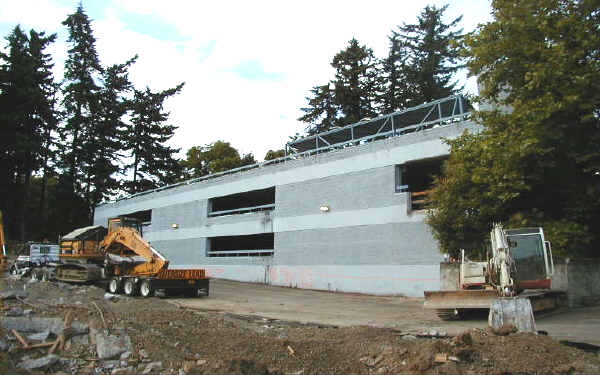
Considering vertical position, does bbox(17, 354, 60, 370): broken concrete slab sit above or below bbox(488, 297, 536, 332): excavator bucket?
below

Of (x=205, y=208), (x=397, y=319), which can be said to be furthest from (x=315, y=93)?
(x=397, y=319)

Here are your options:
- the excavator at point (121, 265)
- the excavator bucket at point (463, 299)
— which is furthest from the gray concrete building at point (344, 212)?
the excavator bucket at point (463, 299)

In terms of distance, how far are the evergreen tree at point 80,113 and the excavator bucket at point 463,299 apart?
42.7 metres

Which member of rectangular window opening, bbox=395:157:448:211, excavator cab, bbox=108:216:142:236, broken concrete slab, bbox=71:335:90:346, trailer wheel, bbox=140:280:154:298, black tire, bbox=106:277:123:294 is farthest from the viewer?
rectangular window opening, bbox=395:157:448:211

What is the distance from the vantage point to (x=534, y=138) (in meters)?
15.3

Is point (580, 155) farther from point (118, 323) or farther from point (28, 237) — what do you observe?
point (28, 237)

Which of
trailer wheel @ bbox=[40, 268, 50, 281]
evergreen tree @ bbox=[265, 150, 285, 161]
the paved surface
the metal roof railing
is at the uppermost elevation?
evergreen tree @ bbox=[265, 150, 285, 161]

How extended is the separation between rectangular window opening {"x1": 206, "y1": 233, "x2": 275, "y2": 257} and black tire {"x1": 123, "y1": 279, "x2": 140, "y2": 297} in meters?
12.3

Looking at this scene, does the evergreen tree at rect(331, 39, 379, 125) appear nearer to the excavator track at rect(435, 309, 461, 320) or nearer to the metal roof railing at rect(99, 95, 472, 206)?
the metal roof railing at rect(99, 95, 472, 206)

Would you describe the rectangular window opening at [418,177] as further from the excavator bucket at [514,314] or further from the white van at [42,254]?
the white van at [42,254]

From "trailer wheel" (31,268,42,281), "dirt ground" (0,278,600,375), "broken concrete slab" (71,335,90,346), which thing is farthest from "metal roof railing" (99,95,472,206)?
"broken concrete slab" (71,335,90,346)

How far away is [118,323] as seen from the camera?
9.22 meters

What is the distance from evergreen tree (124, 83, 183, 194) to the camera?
167 ft

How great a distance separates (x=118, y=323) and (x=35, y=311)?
2.69 meters
